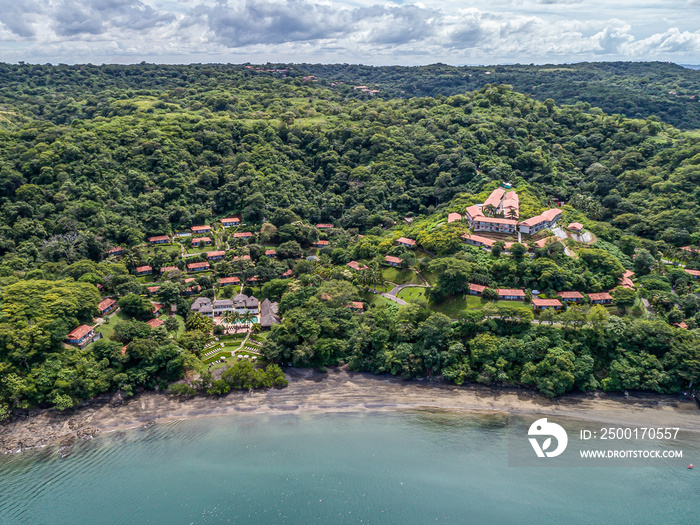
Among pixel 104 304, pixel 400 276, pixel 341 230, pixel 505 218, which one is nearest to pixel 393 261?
pixel 400 276

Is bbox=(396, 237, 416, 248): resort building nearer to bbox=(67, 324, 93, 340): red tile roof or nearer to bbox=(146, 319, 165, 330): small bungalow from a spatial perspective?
bbox=(146, 319, 165, 330): small bungalow

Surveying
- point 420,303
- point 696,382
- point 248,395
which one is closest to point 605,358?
point 696,382

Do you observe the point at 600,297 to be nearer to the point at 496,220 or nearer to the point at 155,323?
the point at 496,220

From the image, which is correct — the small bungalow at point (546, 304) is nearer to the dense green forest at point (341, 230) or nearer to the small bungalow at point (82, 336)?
the dense green forest at point (341, 230)

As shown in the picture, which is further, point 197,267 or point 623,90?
point 623,90

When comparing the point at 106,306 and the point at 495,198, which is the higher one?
the point at 495,198

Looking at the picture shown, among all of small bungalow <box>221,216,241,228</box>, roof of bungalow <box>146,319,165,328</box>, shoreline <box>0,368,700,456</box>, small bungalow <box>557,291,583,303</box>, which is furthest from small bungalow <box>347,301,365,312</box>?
small bungalow <box>221,216,241,228</box>

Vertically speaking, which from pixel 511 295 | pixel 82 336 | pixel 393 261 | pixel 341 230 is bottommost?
pixel 82 336
